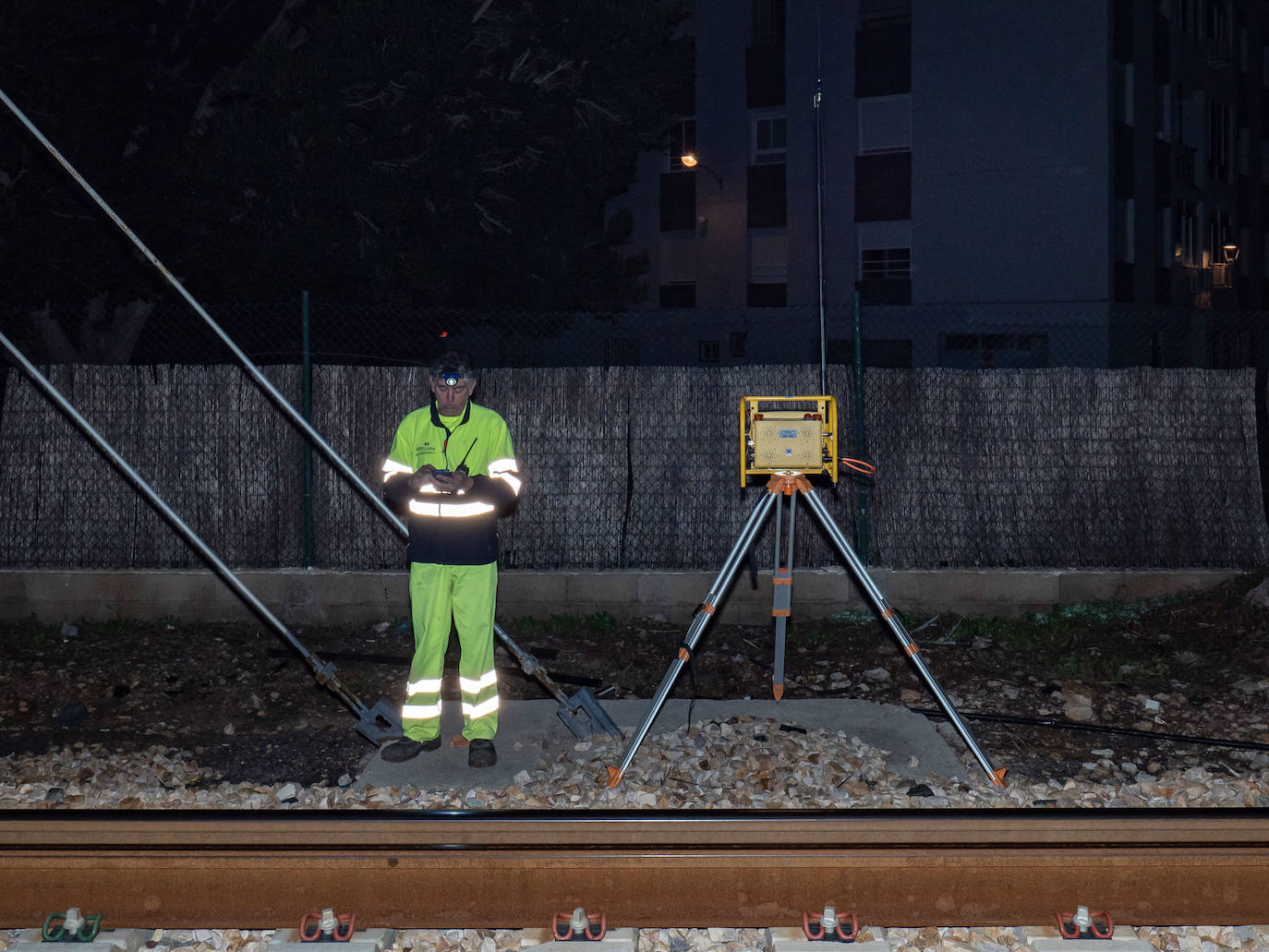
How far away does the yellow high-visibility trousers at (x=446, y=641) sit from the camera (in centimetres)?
604

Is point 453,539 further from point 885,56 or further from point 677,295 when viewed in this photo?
point 677,295

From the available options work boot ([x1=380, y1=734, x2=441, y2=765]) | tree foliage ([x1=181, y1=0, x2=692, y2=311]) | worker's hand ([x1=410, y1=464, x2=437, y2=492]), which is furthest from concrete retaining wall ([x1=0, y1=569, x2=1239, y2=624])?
tree foliage ([x1=181, y1=0, x2=692, y2=311])

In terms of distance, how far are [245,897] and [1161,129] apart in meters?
31.0

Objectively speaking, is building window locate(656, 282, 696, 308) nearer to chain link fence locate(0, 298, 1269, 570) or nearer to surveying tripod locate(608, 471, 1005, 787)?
chain link fence locate(0, 298, 1269, 570)

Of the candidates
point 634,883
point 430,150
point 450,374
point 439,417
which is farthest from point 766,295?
point 634,883

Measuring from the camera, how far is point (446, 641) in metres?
6.00

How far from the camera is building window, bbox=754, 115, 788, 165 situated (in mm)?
29453

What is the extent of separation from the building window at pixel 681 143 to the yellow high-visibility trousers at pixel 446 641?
2578 centimetres

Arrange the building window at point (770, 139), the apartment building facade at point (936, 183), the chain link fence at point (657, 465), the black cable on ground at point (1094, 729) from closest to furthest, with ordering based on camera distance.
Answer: the black cable on ground at point (1094, 729) → the chain link fence at point (657, 465) → the apartment building facade at point (936, 183) → the building window at point (770, 139)

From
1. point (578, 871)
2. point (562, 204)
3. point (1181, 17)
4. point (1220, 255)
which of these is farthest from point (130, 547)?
point (1220, 255)

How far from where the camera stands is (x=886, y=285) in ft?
92.2

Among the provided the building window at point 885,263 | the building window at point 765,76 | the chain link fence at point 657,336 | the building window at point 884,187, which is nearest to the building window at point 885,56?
the building window at point 884,187

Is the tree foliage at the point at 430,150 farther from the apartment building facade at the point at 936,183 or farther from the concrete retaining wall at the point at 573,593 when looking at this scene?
the concrete retaining wall at the point at 573,593

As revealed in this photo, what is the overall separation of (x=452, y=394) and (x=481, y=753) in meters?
1.77
